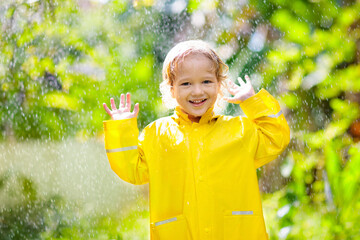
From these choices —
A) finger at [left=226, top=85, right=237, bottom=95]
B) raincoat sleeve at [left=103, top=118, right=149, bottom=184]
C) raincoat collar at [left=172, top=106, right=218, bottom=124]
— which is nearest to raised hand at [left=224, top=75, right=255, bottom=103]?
finger at [left=226, top=85, right=237, bottom=95]

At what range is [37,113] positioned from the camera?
13.9 ft

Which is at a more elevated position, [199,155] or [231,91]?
[231,91]

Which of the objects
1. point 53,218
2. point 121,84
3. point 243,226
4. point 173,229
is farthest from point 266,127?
point 53,218

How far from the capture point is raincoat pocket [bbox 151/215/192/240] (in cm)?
166

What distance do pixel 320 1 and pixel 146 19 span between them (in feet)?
4.45

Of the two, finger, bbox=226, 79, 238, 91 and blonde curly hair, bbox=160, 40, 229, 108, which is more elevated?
blonde curly hair, bbox=160, 40, 229, 108

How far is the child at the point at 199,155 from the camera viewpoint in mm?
1672

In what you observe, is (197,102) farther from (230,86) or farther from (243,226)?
(243,226)

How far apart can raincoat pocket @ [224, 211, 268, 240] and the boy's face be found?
359 millimetres

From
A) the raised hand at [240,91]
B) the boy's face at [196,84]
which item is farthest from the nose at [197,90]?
the raised hand at [240,91]

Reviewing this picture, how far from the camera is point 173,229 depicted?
1.67m

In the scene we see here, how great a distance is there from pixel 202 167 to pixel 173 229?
222 mm

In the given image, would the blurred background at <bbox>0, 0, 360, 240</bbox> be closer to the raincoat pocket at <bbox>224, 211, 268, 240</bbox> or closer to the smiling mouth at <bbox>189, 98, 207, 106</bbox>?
the raincoat pocket at <bbox>224, 211, 268, 240</bbox>

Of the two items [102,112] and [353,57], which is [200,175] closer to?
[102,112]
